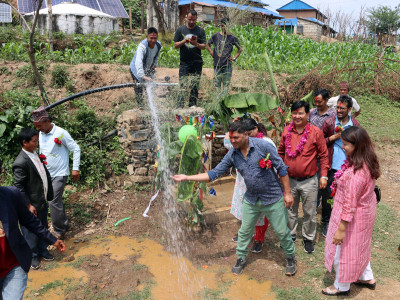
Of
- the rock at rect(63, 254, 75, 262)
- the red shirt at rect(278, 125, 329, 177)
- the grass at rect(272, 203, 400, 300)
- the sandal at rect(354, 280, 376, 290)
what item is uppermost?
the red shirt at rect(278, 125, 329, 177)

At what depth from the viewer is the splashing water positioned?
4133 mm

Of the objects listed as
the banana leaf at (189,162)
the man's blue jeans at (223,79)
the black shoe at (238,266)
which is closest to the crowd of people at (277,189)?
the black shoe at (238,266)

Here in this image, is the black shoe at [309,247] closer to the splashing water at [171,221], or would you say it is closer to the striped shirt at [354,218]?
the striped shirt at [354,218]

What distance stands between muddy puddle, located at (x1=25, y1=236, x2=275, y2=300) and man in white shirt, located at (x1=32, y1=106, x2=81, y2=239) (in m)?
0.56

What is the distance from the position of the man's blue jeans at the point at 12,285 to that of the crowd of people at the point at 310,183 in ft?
5.16

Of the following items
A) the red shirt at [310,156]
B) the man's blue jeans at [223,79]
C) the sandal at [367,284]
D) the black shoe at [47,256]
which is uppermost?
the man's blue jeans at [223,79]

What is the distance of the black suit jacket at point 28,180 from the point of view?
13.0ft

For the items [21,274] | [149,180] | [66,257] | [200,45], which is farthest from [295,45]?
[21,274]

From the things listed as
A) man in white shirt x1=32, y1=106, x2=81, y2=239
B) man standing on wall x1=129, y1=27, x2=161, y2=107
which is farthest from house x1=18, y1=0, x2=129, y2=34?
man in white shirt x1=32, y1=106, x2=81, y2=239

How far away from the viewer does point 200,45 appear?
631 cm

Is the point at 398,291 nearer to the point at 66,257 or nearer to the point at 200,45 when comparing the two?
the point at 66,257

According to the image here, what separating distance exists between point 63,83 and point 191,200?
5.02 meters

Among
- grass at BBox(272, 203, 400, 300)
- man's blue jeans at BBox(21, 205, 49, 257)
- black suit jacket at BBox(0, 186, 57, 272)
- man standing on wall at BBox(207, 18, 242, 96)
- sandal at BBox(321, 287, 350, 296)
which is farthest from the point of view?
man standing on wall at BBox(207, 18, 242, 96)

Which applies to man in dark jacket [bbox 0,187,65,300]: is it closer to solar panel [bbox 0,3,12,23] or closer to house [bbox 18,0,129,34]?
house [bbox 18,0,129,34]
